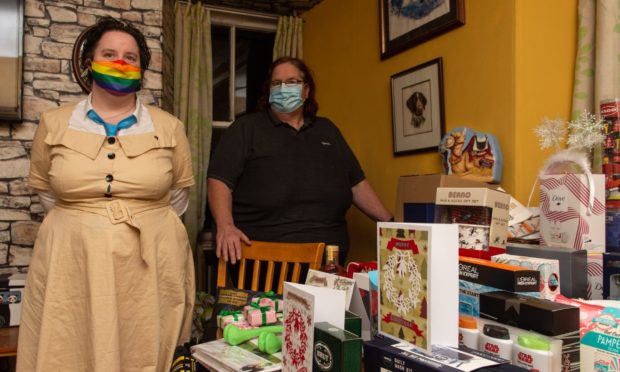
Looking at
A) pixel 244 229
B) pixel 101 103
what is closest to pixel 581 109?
pixel 244 229

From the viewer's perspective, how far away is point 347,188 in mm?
2338

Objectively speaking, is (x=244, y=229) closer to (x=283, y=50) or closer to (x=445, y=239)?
(x=445, y=239)

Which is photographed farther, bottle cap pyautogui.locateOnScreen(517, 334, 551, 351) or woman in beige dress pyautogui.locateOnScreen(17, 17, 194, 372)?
woman in beige dress pyautogui.locateOnScreen(17, 17, 194, 372)

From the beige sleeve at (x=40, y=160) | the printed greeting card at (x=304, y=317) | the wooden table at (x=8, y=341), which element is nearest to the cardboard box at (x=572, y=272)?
the printed greeting card at (x=304, y=317)

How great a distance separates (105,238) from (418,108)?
1.53 metres

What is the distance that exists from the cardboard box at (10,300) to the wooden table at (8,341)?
0.12ft

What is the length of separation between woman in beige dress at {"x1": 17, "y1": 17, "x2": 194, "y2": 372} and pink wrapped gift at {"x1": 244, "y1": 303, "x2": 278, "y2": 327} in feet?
2.03

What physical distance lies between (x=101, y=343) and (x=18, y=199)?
1.47 m

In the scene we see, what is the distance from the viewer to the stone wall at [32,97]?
260 centimetres

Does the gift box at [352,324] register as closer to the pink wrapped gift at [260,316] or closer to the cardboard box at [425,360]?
the cardboard box at [425,360]

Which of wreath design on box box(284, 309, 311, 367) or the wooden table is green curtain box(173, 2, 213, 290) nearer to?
the wooden table

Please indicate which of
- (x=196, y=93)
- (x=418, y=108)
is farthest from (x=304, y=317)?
(x=196, y=93)

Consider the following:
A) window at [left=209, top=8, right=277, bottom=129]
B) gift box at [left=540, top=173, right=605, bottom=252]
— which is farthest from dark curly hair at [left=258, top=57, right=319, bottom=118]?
window at [left=209, top=8, right=277, bottom=129]

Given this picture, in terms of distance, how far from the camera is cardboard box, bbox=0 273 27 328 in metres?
2.21
